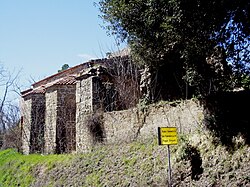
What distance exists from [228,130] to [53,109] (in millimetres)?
13454

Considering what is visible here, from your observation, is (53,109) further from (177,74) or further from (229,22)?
(229,22)

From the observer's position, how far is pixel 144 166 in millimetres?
10508

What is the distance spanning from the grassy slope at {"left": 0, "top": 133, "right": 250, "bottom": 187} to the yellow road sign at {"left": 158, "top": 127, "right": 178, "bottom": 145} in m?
1.01

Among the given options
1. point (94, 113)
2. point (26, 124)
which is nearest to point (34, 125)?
point (26, 124)

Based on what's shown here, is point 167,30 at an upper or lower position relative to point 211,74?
upper

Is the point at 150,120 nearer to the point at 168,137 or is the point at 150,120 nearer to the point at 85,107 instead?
the point at 168,137

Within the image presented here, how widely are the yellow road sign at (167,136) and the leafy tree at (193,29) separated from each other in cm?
230

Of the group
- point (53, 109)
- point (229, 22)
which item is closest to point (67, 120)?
point (53, 109)

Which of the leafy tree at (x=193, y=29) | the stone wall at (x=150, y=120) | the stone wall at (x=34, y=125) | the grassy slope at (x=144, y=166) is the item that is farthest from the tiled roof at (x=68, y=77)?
the leafy tree at (x=193, y=29)

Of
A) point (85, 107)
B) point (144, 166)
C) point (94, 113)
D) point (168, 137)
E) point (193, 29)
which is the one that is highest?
point (193, 29)

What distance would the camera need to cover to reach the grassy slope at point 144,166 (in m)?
8.20

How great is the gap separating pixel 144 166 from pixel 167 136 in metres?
2.35

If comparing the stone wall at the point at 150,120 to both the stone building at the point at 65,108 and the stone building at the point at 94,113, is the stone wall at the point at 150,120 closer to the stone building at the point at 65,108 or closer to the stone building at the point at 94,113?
the stone building at the point at 94,113

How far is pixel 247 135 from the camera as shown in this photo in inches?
329
